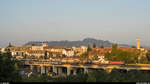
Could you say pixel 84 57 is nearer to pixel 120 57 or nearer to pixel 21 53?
pixel 120 57

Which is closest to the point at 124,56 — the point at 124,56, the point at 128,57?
the point at 124,56

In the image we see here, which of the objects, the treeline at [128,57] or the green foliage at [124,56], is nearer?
the treeline at [128,57]

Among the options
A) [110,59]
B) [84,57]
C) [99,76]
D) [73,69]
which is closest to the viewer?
[99,76]

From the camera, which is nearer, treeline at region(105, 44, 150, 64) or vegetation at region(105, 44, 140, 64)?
treeline at region(105, 44, 150, 64)

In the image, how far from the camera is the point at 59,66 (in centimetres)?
6016

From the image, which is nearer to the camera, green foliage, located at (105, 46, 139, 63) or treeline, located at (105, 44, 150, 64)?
treeline, located at (105, 44, 150, 64)

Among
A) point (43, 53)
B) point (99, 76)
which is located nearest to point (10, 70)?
point (99, 76)

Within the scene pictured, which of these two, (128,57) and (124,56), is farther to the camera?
(124,56)

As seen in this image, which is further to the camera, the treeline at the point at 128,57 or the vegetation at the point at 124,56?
the vegetation at the point at 124,56

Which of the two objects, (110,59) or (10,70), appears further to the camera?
(110,59)

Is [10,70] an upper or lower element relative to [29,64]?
upper

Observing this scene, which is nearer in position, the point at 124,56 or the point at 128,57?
the point at 128,57

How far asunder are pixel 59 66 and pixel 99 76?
28.9 meters

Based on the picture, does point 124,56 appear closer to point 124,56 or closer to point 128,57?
point 124,56
